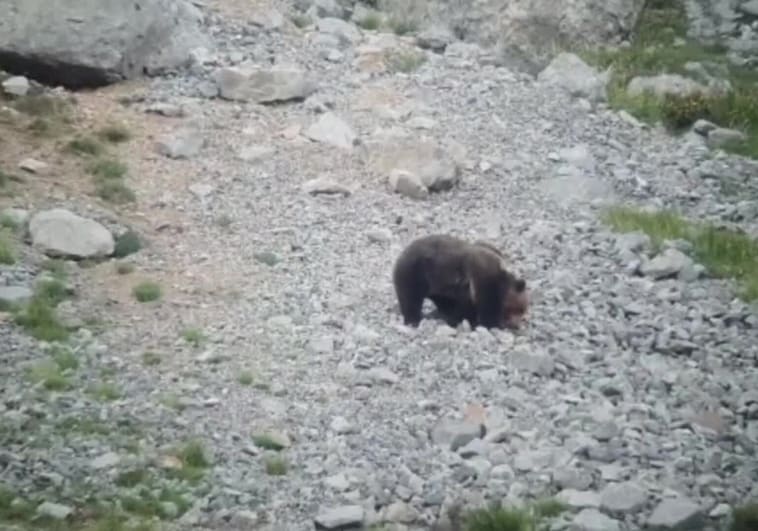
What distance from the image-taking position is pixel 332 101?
1603 cm

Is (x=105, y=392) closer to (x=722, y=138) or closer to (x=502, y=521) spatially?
(x=502, y=521)

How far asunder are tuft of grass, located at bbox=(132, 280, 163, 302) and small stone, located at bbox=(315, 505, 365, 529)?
139 inches

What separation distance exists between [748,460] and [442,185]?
5.55 m

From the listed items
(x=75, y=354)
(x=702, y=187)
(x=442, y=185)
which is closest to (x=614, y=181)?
(x=702, y=187)

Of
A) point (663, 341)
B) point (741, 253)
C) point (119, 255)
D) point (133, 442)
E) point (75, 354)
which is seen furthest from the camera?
point (741, 253)

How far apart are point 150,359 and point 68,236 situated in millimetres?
2197

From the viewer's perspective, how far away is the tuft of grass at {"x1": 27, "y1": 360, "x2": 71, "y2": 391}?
9.92 metres

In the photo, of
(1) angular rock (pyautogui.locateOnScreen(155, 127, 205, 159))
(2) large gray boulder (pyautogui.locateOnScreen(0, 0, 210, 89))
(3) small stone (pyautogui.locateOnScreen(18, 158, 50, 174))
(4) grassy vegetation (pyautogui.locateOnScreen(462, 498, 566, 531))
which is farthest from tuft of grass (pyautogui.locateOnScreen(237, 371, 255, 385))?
(2) large gray boulder (pyautogui.locateOnScreen(0, 0, 210, 89))

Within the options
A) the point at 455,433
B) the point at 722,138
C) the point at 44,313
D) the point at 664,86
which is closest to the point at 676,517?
the point at 455,433

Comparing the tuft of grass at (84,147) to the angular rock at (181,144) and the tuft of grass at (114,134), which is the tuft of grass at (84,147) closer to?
the tuft of grass at (114,134)

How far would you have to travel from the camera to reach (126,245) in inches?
488

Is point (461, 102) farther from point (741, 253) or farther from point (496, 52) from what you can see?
point (741, 253)

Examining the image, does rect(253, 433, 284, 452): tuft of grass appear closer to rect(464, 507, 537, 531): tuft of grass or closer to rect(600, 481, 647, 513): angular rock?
rect(464, 507, 537, 531): tuft of grass

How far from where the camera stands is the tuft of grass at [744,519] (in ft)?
27.9
